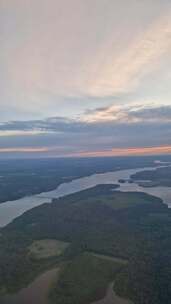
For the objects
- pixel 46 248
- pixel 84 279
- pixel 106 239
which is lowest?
pixel 84 279

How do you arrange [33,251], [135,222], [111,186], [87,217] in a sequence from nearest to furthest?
[33,251] < [135,222] < [87,217] < [111,186]

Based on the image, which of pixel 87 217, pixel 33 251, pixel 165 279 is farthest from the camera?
pixel 87 217

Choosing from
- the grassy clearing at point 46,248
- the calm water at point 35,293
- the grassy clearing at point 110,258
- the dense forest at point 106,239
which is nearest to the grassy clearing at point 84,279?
the dense forest at point 106,239

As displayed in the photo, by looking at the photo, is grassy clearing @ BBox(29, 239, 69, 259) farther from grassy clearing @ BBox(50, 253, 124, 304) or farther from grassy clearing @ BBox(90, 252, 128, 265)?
grassy clearing @ BBox(90, 252, 128, 265)

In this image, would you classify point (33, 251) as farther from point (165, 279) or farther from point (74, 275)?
point (165, 279)

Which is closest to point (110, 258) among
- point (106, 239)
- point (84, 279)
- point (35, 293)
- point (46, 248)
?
point (84, 279)

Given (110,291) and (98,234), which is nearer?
(110,291)

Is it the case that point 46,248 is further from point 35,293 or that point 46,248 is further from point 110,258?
point 35,293

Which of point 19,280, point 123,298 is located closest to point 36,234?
point 19,280

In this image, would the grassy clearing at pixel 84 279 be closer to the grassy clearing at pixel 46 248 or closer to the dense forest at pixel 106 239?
the dense forest at pixel 106 239
